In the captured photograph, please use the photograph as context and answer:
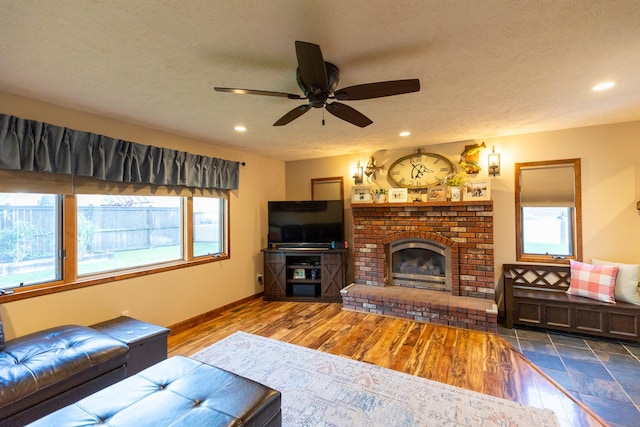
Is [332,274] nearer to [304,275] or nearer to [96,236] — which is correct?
[304,275]

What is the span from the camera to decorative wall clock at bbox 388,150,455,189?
422 cm

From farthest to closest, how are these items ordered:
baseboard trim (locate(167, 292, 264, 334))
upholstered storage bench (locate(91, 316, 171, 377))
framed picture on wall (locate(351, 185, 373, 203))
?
framed picture on wall (locate(351, 185, 373, 203)) < baseboard trim (locate(167, 292, 264, 334)) < upholstered storage bench (locate(91, 316, 171, 377))

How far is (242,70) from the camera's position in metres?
2.00

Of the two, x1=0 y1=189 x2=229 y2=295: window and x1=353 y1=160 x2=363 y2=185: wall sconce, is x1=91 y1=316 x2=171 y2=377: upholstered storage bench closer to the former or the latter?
x1=0 y1=189 x2=229 y2=295: window

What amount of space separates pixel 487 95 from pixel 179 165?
3.48 m

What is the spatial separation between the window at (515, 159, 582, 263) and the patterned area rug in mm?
2440

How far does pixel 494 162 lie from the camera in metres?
3.84

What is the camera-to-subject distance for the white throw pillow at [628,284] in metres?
3.05

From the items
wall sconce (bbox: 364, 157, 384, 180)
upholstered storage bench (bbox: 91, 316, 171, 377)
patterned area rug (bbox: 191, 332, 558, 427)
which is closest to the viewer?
patterned area rug (bbox: 191, 332, 558, 427)

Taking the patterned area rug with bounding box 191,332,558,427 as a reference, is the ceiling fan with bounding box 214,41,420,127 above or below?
above

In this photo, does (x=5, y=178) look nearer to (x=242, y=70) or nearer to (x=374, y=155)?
(x=242, y=70)

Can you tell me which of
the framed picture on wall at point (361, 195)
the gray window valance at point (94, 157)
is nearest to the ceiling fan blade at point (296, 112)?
the gray window valance at point (94, 157)

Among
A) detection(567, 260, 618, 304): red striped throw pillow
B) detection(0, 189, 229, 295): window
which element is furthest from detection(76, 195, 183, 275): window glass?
detection(567, 260, 618, 304): red striped throw pillow

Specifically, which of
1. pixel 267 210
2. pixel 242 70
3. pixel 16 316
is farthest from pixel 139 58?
pixel 267 210
